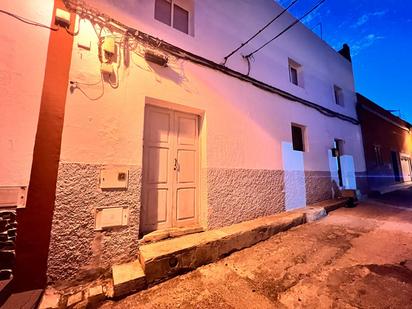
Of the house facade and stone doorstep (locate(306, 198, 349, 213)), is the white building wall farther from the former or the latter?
stone doorstep (locate(306, 198, 349, 213))

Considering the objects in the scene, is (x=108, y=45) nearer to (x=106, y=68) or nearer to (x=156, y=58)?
(x=106, y=68)

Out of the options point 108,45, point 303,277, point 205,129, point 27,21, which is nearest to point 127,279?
point 303,277

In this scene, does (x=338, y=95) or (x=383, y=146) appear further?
(x=383, y=146)

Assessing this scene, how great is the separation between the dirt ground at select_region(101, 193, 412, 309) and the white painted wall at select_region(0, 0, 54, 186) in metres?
1.98

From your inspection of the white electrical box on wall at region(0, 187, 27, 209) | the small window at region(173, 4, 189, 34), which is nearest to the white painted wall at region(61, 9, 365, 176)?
the white electrical box on wall at region(0, 187, 27, 209)

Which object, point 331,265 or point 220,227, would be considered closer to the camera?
point 331,265

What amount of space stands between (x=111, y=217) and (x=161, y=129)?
1.68 meters

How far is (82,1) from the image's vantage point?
2.83 m

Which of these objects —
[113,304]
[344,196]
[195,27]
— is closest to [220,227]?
[113,304]

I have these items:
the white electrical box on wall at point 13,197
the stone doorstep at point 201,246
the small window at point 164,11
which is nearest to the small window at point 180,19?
the small window at point 164,11

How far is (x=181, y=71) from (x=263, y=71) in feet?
8.70

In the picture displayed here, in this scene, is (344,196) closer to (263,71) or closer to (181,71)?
(263,71)

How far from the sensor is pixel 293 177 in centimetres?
533

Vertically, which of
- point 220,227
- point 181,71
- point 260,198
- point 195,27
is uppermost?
point 195,27
